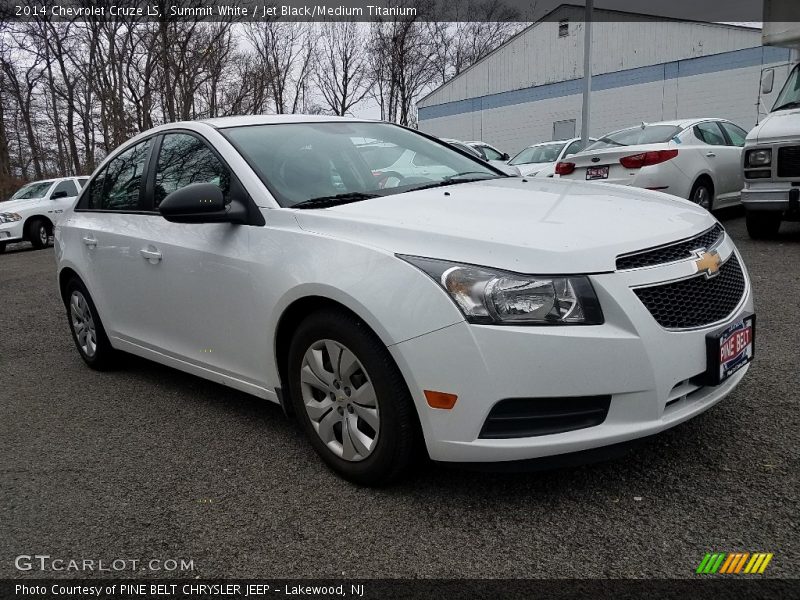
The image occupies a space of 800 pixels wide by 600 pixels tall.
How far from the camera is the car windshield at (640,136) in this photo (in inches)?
332

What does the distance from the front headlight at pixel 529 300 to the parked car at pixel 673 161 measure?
599 cm

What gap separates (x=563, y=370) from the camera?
2.18 meters

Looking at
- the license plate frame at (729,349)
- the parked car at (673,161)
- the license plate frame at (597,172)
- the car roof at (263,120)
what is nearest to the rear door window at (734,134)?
the parked car at (673,161)

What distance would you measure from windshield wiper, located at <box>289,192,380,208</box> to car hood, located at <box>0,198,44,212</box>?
14.4 m

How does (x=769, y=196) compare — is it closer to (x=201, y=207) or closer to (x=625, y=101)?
(x=201, y=207)

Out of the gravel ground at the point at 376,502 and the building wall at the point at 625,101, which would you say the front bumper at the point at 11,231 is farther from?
Result: the building wall at the point at 625,101

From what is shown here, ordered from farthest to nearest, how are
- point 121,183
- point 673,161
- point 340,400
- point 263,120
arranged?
point 673,161 → point 121,183 → point 263,120 → point 340,400

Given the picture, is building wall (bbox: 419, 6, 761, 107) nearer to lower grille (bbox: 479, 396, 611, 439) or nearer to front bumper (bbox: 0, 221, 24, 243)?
front bumper (bbox: 0, 221, 24, 243)

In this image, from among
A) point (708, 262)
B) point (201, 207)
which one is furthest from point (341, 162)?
point (708, 262)

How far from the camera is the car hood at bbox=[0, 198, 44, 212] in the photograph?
1477 cm

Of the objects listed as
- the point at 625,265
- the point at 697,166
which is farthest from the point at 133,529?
the point at 697,166

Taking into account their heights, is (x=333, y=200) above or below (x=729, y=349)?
above

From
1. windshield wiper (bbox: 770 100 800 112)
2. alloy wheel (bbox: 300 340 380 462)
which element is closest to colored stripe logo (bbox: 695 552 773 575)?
alloy wheel (bbox: 300 340 380 462)

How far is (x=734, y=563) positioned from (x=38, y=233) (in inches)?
639
